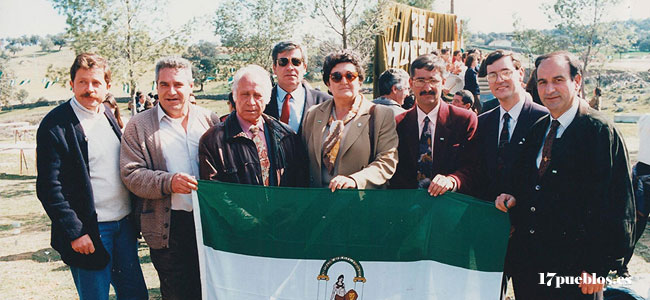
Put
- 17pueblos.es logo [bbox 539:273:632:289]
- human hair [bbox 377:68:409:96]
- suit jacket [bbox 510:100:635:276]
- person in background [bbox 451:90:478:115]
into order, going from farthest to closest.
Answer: person in background [bbox 451:90:478:115] → human hair [bbox 377:68:409:96] → 17pueblos.es logo [bbox 539:273:632:289] → suit jacket [bbox 510:100:635:276]

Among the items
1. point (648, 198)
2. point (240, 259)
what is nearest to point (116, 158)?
point (240, 259)

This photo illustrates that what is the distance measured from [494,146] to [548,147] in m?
0.55

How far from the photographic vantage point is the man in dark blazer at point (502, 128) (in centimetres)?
358

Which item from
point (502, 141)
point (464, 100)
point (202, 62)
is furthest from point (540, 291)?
point (202, 62)

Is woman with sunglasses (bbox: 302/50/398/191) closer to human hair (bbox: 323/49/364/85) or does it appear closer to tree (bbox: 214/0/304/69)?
human hair (bbox: 323/49/364/85)

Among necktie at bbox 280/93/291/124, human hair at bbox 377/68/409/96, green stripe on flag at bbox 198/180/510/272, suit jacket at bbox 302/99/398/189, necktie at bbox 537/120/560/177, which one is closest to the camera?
necktie at bbox 537/120/560/177

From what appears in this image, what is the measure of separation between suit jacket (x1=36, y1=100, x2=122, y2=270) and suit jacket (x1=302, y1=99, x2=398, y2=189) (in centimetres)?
158

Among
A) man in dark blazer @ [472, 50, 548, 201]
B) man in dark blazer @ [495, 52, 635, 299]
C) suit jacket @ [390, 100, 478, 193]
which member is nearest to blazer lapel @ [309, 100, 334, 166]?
suit jacket @ [390, 100, 478, 193]

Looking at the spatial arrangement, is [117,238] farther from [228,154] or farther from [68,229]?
[228,154]

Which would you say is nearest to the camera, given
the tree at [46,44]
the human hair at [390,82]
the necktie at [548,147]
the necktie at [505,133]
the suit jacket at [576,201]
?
the suit jacket at [576,201]

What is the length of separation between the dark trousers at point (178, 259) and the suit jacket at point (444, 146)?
1.58 meters

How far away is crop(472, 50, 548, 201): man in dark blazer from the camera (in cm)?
358

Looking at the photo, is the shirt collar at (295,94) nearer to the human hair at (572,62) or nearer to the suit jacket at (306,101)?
the suit jacket at (306,101)

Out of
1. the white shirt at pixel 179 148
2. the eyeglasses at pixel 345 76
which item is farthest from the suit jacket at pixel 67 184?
the eyeglasses at pixel 345 76
